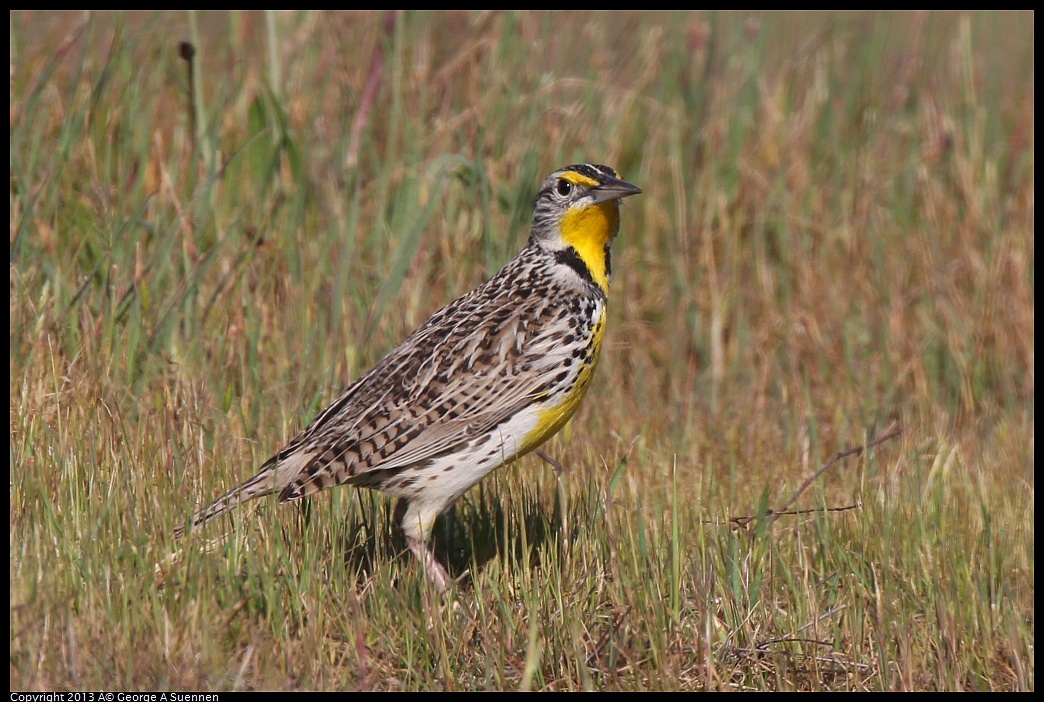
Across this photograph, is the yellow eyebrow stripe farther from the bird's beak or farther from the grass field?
the grass field

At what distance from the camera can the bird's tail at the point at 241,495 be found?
3793 mm

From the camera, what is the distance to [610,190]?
443cm

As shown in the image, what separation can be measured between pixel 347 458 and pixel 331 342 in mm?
1411

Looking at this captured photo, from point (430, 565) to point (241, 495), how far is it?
0.61 metres

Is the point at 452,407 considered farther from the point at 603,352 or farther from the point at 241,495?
the point at 603,352

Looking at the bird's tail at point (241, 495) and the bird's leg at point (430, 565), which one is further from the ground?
the bird's tail at point (241, 495)

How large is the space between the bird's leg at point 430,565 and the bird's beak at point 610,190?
1.27 metres

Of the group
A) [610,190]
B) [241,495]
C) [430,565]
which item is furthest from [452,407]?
[610,190]

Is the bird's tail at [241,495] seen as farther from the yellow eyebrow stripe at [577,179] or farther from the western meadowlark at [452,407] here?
the yellow eyebrow stripe at [577,179]

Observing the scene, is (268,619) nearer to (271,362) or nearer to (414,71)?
(271,362)

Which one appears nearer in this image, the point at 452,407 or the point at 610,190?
the point at 452,407

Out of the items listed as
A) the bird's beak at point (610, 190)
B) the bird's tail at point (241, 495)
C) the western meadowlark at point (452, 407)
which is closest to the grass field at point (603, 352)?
the bird's tail at point (241, 495)

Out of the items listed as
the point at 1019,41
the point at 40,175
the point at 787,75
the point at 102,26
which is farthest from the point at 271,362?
the point at 1019,41

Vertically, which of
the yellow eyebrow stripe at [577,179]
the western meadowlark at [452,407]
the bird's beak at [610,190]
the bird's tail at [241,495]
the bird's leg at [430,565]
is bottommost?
the bird's leg at [430,565]
